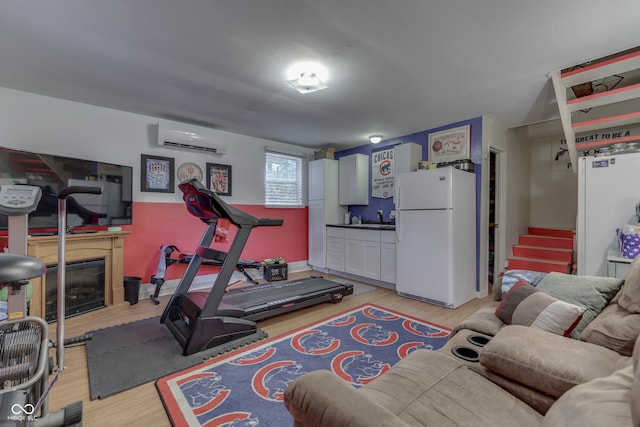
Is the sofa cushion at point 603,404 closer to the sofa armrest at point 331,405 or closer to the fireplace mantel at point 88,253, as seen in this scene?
the sofa armrest at point 331,405

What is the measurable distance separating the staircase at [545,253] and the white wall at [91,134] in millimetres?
4354

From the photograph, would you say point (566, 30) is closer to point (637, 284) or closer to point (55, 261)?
point (637, 284)

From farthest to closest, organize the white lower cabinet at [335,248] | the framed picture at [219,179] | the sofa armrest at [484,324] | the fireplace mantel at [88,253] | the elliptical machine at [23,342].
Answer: the white lower cabinet at [335,248]
the framed picture at [219,179]
the fireplace mantel at [88,253]
the sofa armrest at [484,324]
the elliptical machine at [23,342]

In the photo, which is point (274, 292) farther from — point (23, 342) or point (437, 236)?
point (23, 342)

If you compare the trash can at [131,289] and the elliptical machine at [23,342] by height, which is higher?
the elliptical machine at [23,342]

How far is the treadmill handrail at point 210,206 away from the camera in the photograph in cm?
228

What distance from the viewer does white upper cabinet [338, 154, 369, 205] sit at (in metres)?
5.00

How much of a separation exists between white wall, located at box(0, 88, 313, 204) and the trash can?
3.34ft

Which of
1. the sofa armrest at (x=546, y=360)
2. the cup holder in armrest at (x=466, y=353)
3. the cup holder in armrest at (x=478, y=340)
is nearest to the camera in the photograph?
the sofa armrest at (x=546, y=360)

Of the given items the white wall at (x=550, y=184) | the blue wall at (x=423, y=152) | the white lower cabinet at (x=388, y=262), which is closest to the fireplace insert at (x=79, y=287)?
the white lower cabinet at (x=388, y=262)

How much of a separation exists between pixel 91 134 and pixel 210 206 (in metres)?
2.15

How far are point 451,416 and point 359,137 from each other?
14.0 feet

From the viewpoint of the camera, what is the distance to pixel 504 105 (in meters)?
3.29

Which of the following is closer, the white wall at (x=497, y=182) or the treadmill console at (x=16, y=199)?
the treadmill console at (x=16, y=199)
